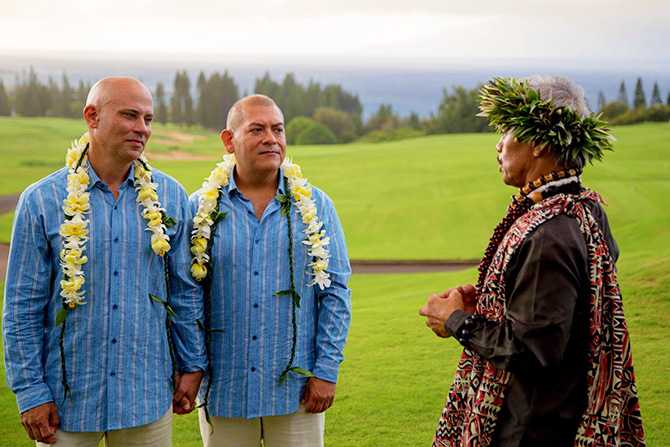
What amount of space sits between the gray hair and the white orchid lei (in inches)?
57.1

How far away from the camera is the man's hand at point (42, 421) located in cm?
233

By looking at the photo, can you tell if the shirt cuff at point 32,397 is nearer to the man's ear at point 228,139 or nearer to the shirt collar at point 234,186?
the shirt collar at point 234,186

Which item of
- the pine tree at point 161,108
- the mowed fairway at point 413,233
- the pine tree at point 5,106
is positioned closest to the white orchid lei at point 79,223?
the mowed fairway at point 413,233

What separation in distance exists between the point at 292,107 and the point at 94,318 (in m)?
30.2

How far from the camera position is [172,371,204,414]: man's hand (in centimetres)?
259

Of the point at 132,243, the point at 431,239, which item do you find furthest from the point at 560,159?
the point at 431,239

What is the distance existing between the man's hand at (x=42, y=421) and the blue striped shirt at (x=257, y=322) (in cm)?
62

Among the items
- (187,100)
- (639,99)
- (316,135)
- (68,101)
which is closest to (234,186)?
(639,99)

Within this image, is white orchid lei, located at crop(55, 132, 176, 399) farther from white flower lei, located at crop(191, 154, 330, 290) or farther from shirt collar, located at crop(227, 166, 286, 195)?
shirt collar, located at crop(227, 166, 286, 195)

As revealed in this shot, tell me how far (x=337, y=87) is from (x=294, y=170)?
105ft

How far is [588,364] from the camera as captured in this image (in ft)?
6.63

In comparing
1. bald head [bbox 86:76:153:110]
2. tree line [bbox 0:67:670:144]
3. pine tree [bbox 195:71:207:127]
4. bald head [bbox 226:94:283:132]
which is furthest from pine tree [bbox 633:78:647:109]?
pine tree [bbox 195:71:207:127]

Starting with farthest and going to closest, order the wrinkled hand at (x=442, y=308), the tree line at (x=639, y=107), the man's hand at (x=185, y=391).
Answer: the tree line at (x=639, y=107), the man's hand at (x=185, y=391), the wrinkled hand at (x=442, y=308)

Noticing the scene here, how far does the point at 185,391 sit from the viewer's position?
260cm
